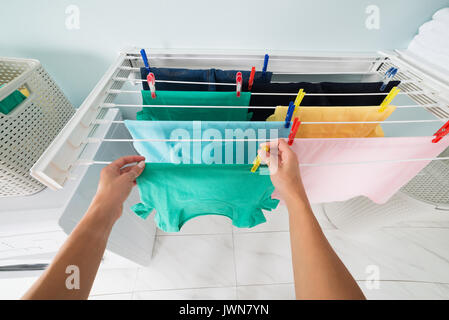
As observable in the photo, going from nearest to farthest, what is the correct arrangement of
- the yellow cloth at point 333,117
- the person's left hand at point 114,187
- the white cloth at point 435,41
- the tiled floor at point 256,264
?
the person's left hand at point 114,187, the yellow cloth at point 333,117, the white cloth at point 435,41, the tiled floor at point 256,264

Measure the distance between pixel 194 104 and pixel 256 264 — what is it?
3.71ft

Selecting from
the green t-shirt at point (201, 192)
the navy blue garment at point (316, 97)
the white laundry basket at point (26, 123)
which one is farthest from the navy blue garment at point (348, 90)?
the white laundry basket at point (26, 123)

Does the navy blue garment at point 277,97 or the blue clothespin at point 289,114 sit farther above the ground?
the navy blue garment at point 277,97

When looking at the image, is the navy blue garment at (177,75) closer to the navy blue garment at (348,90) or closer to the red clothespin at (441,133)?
the navy blue garment at (348,90)

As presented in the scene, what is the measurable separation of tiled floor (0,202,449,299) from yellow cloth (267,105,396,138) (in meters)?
0.99

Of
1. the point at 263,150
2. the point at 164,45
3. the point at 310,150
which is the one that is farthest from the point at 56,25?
the point at 310,150

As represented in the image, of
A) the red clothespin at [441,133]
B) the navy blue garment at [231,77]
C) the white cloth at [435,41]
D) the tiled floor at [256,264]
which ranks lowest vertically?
the tiled floor at [256,264]

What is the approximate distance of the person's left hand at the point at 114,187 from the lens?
493 mm

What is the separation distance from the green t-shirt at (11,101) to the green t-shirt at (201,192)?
0.50m

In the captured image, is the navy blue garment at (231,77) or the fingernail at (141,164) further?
the navy blue garment at (231,77)

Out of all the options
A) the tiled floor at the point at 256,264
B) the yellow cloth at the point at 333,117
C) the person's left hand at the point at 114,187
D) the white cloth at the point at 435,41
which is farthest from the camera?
the tiled floor at the point at 256,264

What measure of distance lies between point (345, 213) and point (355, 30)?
1057mm

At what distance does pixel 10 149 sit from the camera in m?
0.59
